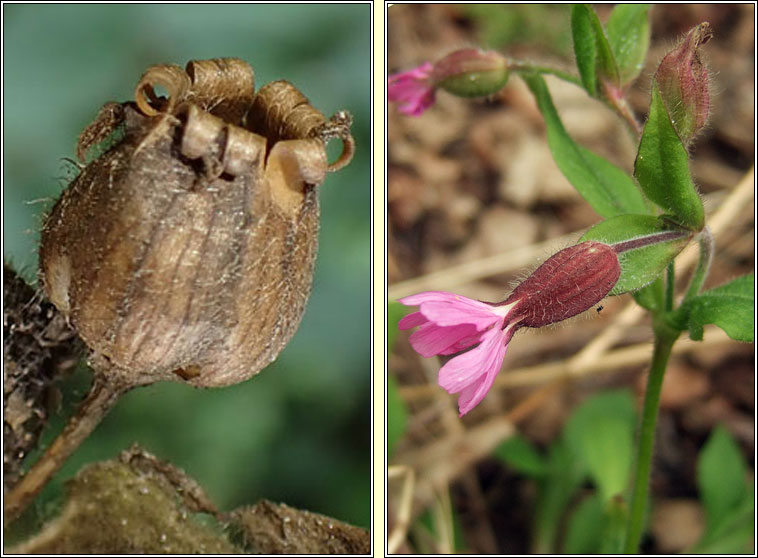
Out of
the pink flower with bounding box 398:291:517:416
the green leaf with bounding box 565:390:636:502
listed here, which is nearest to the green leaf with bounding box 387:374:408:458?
the green leaf with bounding box 565:390:636:502

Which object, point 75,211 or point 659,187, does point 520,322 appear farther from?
point 75,211

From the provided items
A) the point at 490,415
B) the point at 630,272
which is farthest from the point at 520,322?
the point at 490,415

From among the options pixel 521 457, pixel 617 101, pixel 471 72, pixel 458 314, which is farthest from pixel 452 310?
pixel 521 457

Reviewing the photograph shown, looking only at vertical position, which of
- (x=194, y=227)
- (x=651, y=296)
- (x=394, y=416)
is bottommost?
(x=394, y=416)

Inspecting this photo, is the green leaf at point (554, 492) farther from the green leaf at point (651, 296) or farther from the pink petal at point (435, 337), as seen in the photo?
the pink petal at point (435, 337)

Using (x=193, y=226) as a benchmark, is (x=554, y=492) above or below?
below

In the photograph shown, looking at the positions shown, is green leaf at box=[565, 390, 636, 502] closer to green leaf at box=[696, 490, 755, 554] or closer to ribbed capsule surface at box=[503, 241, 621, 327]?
green leaf at box=[696, 490, 755, 554]

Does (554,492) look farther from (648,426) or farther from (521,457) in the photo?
(648,426)
